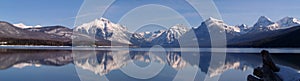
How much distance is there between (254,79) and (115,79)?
418 inches

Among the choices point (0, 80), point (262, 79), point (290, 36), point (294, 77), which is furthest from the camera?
point (290, 36)

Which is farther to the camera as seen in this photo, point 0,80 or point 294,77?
point 0,80

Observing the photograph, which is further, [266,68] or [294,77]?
[266,68]

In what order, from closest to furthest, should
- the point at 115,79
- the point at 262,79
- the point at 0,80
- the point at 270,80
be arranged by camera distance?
the point at 270,80, the point at 262,79, the point at 0,80, the point at 115,79

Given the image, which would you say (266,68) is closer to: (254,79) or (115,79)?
(254,79)

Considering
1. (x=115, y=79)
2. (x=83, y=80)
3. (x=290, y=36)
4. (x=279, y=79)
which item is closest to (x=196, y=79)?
(x=115, y=79)

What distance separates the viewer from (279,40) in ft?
648

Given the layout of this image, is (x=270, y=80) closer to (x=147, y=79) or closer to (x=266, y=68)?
(x=266, y=68)

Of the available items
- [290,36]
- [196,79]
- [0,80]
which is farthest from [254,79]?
[290,36]

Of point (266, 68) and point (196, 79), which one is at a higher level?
point (266, 68)

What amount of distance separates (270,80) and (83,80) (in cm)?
1233

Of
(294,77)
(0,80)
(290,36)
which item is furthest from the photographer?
(290,36)

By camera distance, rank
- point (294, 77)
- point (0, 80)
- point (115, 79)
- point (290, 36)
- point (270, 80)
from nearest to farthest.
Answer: point (294, 77), point (270, 80), point (0, 80), point (115, 79), point (290, 36)

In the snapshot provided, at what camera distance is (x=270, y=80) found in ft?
44.9
